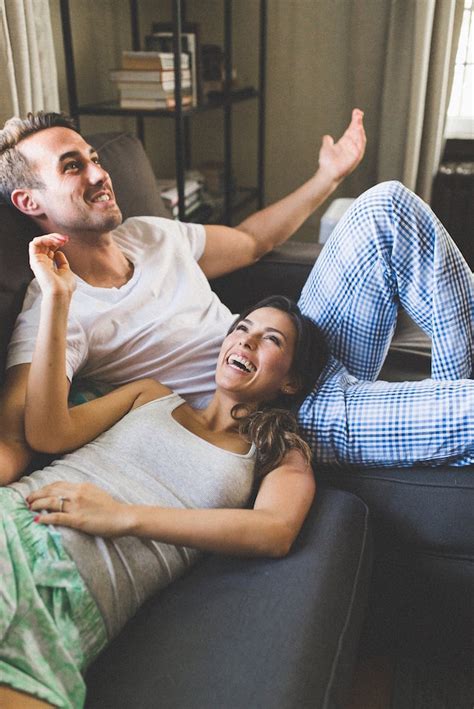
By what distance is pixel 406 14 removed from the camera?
285cm

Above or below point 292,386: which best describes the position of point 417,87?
above

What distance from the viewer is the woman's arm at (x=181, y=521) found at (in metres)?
0.98

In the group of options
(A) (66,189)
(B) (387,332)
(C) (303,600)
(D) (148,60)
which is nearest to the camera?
(C) (303,600)

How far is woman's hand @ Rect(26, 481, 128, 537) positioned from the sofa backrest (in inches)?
11.4

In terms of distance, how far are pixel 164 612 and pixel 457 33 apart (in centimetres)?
271

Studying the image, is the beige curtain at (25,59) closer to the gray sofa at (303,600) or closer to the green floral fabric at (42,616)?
the gray sofa at (303,600)

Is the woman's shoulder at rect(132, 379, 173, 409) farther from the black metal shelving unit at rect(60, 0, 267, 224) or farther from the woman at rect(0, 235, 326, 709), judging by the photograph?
the black metal shelving unit at rect(60, 0, 267, 224)

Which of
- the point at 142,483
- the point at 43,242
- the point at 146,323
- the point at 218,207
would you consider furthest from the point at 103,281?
the point at 218,207

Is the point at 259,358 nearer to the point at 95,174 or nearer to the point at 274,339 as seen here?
the point at 274,339

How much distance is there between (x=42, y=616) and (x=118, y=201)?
3.58ft

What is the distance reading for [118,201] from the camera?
1688 mm

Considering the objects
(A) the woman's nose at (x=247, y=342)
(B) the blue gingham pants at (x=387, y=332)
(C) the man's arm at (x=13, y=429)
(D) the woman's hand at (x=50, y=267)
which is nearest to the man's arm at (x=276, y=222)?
(B) the blue gingham pants at (x=387, y=332)

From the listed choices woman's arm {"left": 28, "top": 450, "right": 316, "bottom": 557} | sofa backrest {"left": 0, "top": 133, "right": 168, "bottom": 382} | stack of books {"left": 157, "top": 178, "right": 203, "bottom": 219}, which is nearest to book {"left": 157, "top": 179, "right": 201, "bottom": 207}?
stack of books {"left": 157, "top": 178, "right": 203, "bottom": 219}

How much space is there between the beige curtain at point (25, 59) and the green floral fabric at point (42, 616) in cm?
121
